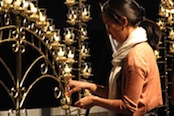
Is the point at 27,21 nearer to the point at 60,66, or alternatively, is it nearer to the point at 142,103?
the point at 60,66

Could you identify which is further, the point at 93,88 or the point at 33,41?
the point at 33,41

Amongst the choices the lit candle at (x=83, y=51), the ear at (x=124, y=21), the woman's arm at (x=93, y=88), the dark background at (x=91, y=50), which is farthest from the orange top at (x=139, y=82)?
the dark background at (x=91, y=50)

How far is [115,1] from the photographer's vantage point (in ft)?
6.04

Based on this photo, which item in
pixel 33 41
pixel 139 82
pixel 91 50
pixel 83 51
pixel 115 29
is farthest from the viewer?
pixel 91 50

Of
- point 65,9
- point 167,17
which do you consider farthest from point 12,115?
point 167,17

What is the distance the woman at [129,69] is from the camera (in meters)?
1.72

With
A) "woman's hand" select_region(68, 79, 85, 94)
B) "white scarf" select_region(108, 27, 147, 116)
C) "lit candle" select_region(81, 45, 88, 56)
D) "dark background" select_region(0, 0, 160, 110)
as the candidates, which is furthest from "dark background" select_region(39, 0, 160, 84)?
"white scarf" select_region(108, 27, 147, 116)

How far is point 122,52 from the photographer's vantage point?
1.84 meters

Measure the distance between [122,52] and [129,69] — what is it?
139 mm

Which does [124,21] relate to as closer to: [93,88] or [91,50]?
[93,88]

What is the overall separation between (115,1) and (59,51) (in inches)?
20.9

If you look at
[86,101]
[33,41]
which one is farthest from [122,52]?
[33,41]

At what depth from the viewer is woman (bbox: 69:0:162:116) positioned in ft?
5.65

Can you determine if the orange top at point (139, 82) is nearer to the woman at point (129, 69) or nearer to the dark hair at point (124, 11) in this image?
the woman at point (129, 69)
